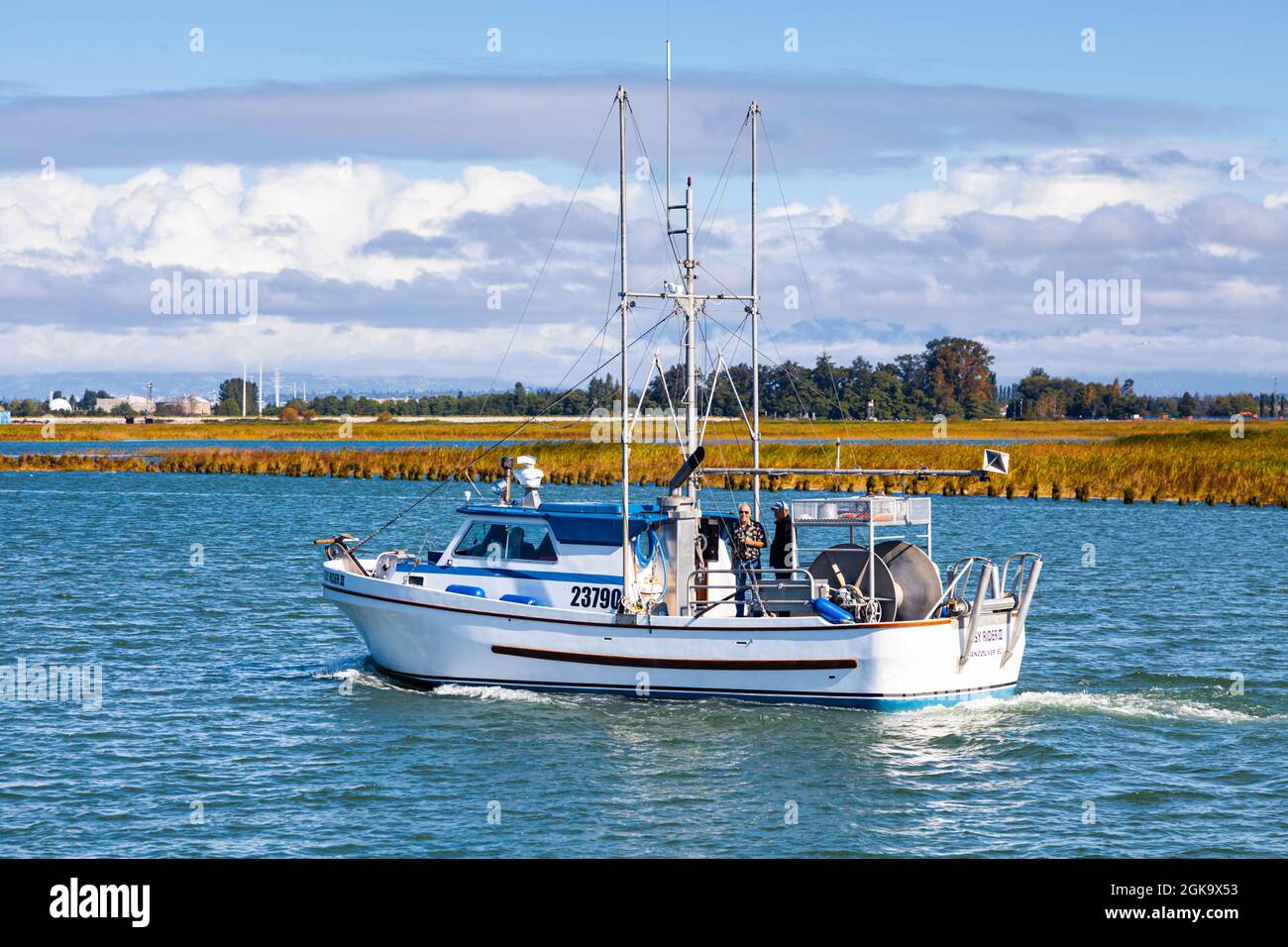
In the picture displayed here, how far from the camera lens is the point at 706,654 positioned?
22438 millimetres

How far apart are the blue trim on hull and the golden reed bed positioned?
3393 centimetres

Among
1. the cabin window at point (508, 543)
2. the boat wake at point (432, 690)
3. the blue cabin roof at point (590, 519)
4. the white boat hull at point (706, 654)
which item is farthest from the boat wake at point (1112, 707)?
the cabin window at point (508, 543)

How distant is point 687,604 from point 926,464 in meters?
63.6

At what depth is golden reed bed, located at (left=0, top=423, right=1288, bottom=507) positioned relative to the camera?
71188 mm

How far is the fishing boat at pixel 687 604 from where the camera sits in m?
22.1

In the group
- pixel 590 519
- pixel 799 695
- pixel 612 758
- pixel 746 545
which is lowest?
pixel 612 758

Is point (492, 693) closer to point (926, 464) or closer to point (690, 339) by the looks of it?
point (690, 339)

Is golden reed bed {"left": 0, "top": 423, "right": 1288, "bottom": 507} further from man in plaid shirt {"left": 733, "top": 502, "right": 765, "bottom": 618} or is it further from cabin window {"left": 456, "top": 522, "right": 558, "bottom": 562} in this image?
cabin window {"left": 456, "top": 522, "right": 558, "bottom": 562}

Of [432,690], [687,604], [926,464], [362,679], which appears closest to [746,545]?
[687,604]

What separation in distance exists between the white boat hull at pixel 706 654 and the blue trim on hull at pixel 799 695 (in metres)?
0.02

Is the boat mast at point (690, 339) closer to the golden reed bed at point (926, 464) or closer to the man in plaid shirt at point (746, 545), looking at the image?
the man in plaid shirt at point (746, 545)

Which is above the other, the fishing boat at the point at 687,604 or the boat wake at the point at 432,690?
the fishing boat at the point at 687,604

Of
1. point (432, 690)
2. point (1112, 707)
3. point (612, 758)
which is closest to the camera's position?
point (612, 758)
